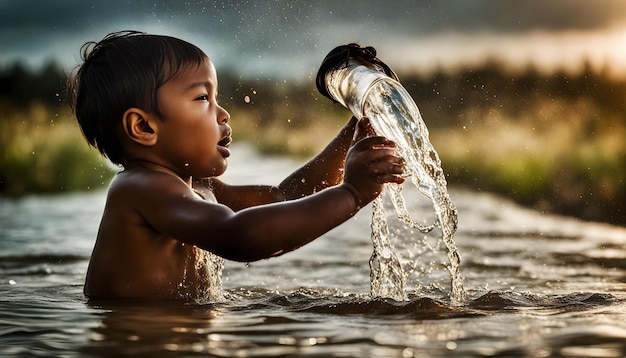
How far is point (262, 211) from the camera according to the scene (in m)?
2.73

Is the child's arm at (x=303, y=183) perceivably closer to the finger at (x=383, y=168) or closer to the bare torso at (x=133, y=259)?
the bare torso at (x=133, y=259)

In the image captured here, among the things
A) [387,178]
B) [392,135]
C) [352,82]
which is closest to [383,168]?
[387,178]

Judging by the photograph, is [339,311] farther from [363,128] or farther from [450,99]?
[450,99]

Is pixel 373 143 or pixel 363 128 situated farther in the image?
pixel 363 128

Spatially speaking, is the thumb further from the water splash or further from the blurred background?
the blurred background

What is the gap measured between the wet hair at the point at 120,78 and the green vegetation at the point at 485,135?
6.06m

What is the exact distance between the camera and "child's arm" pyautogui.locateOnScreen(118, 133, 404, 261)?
2.70 meters

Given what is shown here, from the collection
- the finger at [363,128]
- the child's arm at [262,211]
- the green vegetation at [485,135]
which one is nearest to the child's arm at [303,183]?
the finger at [363,128]

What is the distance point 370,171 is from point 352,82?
61 cm

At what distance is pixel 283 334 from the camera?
98.2 inches

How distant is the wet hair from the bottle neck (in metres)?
0.49

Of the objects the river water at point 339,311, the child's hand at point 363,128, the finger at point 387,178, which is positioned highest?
the child's hand at point 363,128

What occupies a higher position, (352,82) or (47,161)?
(47,161)

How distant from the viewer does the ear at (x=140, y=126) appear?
314 cm
